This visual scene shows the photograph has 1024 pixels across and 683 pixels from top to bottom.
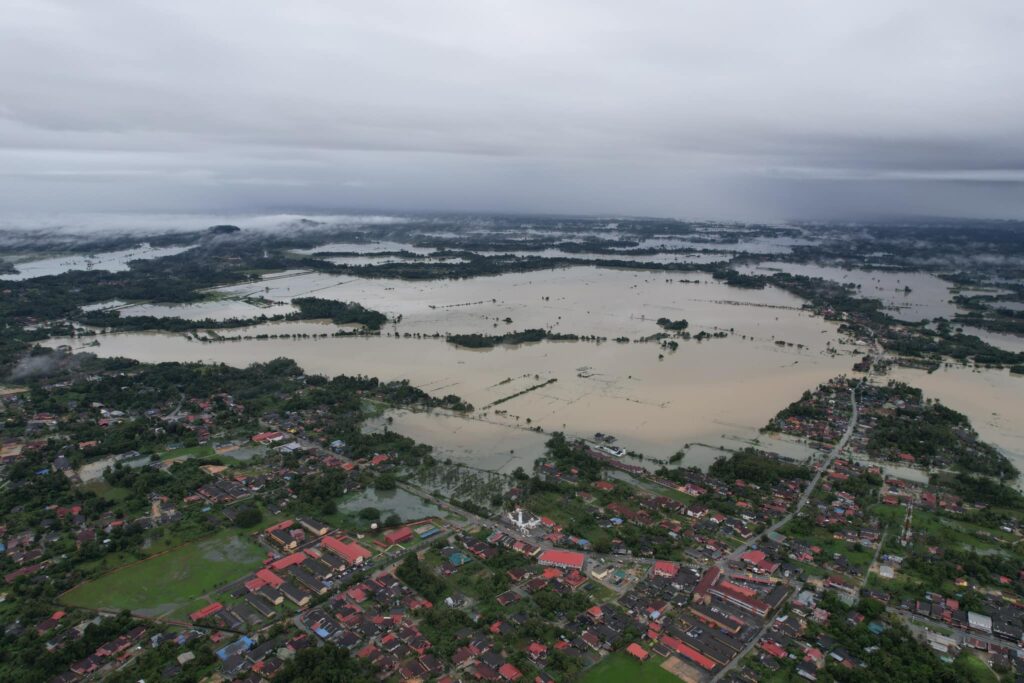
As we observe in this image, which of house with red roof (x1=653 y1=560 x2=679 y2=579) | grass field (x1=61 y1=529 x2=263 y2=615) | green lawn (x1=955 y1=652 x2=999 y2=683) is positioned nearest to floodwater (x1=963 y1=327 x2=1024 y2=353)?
green lawn (x1=955 y1=652 x2=999 y2=683)

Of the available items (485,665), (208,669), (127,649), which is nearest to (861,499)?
(485,665)

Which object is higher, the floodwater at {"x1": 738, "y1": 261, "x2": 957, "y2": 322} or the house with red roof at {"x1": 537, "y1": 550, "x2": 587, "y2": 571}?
the floodwater at {"x1": 738, "y1": 261, "x2": 957, "y2": 322}

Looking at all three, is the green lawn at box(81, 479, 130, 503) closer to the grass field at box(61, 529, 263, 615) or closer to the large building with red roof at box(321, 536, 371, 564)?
the grass field at box(61, 529, 263, 615)

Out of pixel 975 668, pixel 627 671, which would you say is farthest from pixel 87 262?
pixel 975 668

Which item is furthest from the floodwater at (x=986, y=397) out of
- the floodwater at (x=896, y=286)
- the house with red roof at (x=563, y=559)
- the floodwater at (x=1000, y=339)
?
the house with red roof at (x=563, y=559)

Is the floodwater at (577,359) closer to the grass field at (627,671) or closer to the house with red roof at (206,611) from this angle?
the grass field at (627,671)

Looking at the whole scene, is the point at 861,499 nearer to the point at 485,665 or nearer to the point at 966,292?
the point at 485,665
